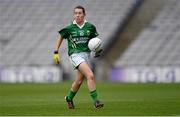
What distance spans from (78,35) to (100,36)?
28530mm

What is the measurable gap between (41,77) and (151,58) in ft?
24.3

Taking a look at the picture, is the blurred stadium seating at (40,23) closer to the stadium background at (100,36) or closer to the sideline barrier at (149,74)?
the stadium background at (100,36)

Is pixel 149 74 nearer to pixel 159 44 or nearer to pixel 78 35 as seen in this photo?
pixel 159 44

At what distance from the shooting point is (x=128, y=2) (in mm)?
44750

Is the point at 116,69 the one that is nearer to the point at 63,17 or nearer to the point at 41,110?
the point at 63,17

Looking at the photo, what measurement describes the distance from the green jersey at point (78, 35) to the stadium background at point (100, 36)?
909 inches

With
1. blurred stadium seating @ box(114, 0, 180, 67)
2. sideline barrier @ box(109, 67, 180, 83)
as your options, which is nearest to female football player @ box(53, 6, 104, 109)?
sideline barrier @ box(109, 67, 180, 83)

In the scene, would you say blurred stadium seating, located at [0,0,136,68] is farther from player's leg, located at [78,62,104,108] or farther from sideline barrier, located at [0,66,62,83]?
player's leg, located at [78,62,104,108]

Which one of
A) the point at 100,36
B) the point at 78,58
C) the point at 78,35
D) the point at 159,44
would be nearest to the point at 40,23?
the point at 100,36

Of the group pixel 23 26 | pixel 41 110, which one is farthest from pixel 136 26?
pixel 41 110

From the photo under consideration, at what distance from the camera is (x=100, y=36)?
42812 millimetres

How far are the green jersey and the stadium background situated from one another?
2309 centimetres

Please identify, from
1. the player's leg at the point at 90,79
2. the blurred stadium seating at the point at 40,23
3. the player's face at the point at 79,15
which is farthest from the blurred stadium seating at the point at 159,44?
the player's leg at the point at 90,79

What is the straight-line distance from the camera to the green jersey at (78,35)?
14305mm
